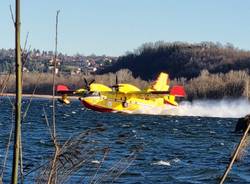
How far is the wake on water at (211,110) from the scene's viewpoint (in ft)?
266

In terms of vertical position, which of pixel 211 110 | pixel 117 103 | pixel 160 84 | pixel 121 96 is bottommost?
pixel 211 110

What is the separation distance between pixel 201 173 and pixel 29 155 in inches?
261

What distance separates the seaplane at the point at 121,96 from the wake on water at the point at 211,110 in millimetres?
1443

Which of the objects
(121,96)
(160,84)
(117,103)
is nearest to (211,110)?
(160,84)

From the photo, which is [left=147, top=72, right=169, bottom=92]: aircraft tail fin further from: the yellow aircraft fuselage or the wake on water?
the wake on water

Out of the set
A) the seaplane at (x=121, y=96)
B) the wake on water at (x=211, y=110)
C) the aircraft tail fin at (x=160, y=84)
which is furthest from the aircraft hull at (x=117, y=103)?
the aircraft tail fin at (x=160, y=84)

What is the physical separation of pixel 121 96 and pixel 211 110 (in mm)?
27435

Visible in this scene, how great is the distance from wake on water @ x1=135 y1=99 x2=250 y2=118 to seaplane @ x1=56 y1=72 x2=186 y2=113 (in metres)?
1.44

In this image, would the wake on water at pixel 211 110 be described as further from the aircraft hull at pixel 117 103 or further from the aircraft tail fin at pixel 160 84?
the aircraft tail fin at pixel 160 84

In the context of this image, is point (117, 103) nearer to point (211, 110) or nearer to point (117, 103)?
point (117, 103)

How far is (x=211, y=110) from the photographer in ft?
320

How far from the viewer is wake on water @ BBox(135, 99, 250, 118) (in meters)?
81.1

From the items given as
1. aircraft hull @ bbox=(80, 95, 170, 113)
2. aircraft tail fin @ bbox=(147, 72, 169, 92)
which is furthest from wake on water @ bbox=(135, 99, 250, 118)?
aircraft tail fin @ bbox=(147, 72, 169, 92)

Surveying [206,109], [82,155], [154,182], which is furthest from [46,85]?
[82,155]
